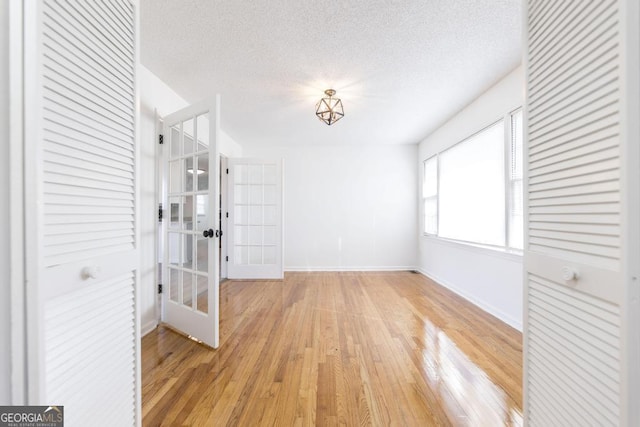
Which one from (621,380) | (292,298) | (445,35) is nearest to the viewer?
(621,380)

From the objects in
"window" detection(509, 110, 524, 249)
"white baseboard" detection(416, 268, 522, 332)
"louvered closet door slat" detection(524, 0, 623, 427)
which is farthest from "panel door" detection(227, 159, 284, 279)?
"louvered closet door slat" detection(524, 0, 623, 427)

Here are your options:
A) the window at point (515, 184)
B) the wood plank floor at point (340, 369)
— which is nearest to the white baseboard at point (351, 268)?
the wood plank floor at point (340, 369)

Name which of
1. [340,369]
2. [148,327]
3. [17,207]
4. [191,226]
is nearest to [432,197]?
[340,369]

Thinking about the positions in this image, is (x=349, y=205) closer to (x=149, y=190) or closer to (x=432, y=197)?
(x=432, y=197)

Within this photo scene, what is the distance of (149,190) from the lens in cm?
244

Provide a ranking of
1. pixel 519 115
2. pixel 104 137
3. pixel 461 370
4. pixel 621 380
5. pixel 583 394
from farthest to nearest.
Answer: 1. pixel 519 115
2. pixel 461 370
3. pixel 104 137
4. pixel 583 394
5. pixel 621 380

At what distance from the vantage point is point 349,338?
2242mm

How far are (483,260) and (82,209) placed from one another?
11.3 feet

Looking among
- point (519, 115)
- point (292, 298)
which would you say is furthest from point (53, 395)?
point (519, 115)

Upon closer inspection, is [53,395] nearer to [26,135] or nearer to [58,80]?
[26,135]

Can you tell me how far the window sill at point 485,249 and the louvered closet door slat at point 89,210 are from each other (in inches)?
118

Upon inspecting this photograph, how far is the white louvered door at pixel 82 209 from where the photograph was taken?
73 cm

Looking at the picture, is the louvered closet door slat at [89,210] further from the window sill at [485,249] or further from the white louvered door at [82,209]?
the window sill at [485,249]

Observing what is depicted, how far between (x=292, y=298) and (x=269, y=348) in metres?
1.29
